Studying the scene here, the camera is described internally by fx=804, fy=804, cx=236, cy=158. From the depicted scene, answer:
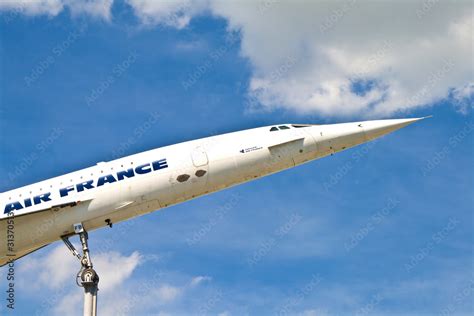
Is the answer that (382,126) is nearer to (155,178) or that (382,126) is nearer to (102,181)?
(155,178)

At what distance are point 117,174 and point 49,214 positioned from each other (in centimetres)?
389

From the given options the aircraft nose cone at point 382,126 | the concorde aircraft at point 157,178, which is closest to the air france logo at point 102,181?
the concorde aircraft at point 157,178

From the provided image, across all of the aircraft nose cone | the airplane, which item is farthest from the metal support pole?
the aircraft nose cone

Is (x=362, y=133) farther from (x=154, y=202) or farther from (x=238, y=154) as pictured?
(x=154, y=202)

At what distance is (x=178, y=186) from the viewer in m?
39.0

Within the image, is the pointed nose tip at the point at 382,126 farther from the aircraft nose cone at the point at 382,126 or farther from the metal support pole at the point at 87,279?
the metal support pole at the point at 87,279

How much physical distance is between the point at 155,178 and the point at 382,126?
37.5 ft

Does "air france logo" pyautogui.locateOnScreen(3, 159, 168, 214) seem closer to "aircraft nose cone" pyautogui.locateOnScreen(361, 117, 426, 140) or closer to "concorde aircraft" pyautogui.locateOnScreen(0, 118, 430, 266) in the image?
"concorde aircraft" pyautogui.locateOnScreen(0, 118, 430, 266)

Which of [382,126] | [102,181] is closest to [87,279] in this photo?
[102,181]

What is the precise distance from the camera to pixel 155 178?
128 feet

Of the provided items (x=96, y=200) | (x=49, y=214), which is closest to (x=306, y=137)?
(x=96, y=200)

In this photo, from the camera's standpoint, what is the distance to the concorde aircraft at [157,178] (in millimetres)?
39000

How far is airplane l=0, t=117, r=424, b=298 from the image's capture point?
39.0 metres

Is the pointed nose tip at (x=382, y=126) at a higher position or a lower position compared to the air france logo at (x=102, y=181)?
higher
